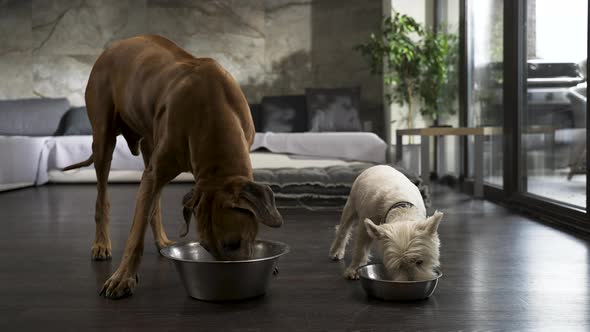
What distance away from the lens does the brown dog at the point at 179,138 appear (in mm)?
1716

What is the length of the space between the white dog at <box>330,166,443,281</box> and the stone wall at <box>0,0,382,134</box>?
218 inches

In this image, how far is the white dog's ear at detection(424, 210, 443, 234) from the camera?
72.6 inches

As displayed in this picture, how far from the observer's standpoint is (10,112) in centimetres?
746

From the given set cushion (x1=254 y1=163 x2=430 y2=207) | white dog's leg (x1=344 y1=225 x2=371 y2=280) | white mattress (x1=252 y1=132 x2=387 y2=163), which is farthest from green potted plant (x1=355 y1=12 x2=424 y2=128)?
white dog's leg (x1=344 y1=225 x2=371 y2=280)

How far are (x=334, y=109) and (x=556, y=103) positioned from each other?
11.6 feet

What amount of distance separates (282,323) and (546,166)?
2.87 meters

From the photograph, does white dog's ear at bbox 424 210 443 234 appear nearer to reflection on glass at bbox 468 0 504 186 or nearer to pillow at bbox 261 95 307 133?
reflection on glass at bbox 468 0 504 186

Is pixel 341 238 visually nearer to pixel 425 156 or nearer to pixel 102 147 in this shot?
pixel 102 147

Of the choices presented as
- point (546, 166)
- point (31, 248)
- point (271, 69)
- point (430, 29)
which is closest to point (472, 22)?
point (430, 29)

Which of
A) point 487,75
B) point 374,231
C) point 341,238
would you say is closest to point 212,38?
point 487,75

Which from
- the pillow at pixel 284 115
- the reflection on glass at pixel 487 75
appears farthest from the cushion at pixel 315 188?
the pillow at pixel 284 115

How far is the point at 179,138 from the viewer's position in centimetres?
196

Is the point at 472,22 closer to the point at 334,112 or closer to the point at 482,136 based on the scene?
the point at 482,136

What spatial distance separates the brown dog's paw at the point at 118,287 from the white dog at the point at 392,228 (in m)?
0.81
